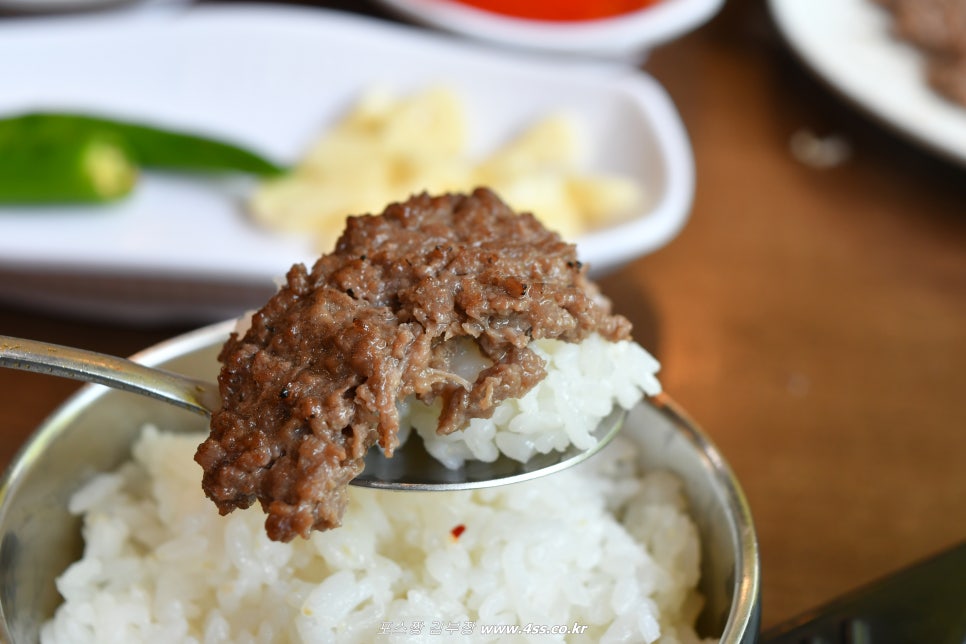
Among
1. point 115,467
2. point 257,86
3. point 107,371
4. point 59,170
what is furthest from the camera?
point 257,86

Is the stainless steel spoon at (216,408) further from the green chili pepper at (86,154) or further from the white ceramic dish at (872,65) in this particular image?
the white ceramic dish at (872,65)

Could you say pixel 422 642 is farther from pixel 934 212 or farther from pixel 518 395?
pixel 934 212

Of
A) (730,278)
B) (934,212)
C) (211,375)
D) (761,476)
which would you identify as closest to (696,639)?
(761,476)

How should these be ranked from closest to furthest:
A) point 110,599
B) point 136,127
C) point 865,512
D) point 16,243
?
point 110,599 < point 865,512 < point 16,243 < point 136,127

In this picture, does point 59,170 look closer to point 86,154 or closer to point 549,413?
point 86,154

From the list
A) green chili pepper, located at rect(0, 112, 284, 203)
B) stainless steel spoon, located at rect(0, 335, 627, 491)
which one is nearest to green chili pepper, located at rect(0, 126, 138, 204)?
green chili pepper, located at rect(0, 112, 284, 203)

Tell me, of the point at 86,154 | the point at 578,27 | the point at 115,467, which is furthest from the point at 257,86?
the point at 115,467

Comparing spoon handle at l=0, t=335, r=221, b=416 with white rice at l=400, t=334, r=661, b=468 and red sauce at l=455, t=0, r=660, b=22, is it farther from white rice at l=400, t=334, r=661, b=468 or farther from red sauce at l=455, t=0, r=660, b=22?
red sauce at l=455, t=0, r=660, b=22
